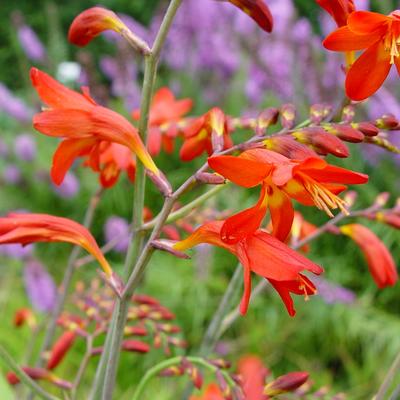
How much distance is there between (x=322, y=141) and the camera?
704mm

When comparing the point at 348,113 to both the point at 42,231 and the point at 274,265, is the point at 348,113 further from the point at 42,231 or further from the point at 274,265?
the point at 42,231

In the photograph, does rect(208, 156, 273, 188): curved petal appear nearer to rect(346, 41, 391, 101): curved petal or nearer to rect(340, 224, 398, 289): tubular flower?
rect(346, 41, 391, 101): curved petal

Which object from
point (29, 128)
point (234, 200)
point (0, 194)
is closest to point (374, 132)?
point (234, 200)

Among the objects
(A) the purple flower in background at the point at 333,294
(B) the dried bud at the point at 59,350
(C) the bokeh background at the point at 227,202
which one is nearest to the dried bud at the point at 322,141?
(B) the dried bud at the point at 59,350

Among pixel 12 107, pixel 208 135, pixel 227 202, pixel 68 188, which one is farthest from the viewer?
pixel 12 107

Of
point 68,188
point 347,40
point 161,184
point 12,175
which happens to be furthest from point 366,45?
point 12,175

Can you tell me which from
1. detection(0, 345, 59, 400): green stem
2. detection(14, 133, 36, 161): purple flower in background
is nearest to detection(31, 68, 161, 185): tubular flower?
detection(0, 345, 59, 400): green stem

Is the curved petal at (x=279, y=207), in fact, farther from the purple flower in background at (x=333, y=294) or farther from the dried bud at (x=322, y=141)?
the purple flower in background at (x=333, y=294)

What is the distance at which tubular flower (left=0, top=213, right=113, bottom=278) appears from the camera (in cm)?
77

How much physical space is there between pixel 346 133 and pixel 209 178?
0.14 meters

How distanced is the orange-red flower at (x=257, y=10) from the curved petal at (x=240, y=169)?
22cm

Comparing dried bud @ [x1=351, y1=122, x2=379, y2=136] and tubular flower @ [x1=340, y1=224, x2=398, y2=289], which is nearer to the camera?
dried bud @ [x1=351, y1=122, x2=379, y2=136]

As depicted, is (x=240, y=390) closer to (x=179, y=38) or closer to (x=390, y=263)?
(x=390, y=263)

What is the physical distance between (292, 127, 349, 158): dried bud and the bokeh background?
1.51m
